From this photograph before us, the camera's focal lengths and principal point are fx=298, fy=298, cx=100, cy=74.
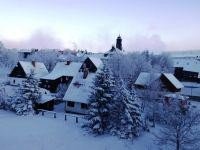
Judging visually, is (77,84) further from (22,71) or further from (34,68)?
(22,71)

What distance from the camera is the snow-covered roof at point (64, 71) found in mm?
63344

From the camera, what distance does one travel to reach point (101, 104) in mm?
36250

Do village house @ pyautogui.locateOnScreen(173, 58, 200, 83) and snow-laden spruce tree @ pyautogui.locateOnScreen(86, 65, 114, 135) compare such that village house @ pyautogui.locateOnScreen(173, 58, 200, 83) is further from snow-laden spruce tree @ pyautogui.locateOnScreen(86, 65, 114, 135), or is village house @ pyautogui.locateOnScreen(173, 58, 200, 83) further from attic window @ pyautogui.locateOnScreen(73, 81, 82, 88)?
snow-laden spruce tree @ pyautogui.locateOnScreen(86, 65, 114, 135)

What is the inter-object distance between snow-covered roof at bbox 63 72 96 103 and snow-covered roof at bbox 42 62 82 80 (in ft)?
50.7

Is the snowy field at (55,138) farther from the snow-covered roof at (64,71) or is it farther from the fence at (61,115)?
the snow-covered roof at (64,71)

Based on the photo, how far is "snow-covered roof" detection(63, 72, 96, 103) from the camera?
44719mm

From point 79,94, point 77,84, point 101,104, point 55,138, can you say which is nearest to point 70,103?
point 79,94

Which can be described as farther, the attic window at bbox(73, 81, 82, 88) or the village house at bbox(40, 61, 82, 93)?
the village house at bbox(40, 61, 82, 93)

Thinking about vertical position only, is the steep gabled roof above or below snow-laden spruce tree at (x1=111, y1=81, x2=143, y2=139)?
above

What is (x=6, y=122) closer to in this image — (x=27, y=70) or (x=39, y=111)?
(x=39, y=111)

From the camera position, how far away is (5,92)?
48.7 m

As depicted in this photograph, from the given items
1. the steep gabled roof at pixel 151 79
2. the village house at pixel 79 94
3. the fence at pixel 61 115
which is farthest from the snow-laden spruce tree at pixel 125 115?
the steep gabled roof at pixel 151 79

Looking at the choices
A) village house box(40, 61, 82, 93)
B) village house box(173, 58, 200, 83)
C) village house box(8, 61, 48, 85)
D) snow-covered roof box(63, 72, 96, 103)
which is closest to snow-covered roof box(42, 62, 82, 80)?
village house box(40, 61, 82, 93)

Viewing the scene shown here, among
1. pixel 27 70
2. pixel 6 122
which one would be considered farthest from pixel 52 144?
pixel 27 70
